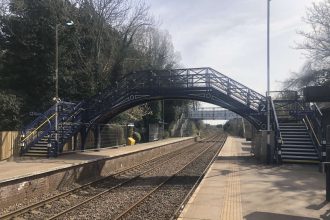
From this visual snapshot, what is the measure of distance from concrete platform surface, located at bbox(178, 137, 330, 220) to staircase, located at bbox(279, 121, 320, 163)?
3.17 metres

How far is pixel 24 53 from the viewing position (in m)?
39.7

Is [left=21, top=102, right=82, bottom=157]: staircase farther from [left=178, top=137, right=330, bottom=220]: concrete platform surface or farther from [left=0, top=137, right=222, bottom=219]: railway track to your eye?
[left=178, top=137, right=330, bottom=220]: concrete platform surface

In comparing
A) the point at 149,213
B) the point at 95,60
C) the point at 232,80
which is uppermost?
the point at 95,60

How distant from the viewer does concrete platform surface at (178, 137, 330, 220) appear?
11.0 m

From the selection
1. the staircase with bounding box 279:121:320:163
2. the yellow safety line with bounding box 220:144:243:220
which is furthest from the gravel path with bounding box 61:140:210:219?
the staircase with bounding box 279:121:320:163

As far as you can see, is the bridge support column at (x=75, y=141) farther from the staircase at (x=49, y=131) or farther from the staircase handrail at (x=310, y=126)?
the staircase handrail at (x=310, y=126)

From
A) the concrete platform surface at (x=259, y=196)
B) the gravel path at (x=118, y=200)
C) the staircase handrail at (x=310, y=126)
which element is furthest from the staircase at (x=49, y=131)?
the staircase handrail at (x=310, y=126)

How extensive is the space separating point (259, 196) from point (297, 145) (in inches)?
488

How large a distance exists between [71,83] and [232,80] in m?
16.5

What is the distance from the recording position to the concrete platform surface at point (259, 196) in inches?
433

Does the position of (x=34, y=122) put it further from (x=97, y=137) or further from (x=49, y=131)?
(x=97, y=137)

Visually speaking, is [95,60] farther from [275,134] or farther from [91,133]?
[275,134]

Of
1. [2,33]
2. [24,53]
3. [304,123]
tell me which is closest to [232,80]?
[304,123]

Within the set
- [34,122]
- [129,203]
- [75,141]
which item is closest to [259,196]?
[129,203]
